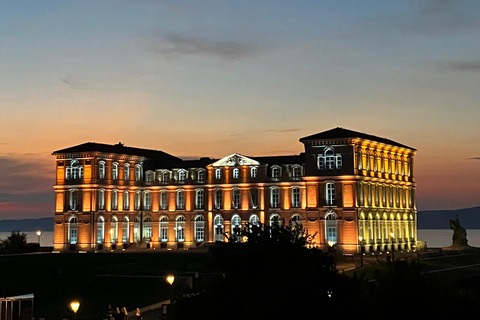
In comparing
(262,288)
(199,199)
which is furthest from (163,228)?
(262,288)

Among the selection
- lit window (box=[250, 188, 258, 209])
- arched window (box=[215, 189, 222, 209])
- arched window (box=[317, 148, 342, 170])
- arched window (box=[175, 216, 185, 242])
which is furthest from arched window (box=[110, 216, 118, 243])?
arched window (box=[317, 148, 342, 170])

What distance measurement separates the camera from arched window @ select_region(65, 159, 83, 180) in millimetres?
97312

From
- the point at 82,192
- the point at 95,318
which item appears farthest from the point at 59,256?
the point at 95,318

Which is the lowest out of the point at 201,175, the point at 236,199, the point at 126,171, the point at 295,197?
the point at 295,197

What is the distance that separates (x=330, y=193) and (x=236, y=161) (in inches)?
536

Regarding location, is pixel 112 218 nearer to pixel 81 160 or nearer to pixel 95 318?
pixel 81 160

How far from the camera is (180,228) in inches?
3954

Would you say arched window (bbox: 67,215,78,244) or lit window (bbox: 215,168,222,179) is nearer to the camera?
arched window (bbox: 67,215,78,244)

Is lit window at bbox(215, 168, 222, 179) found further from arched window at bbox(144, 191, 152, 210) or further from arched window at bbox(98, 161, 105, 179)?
arched window at bbox(98, 161, 105, 179)

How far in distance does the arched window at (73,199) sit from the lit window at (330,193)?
1176 inches

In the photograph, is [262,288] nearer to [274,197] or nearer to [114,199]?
[274,197]

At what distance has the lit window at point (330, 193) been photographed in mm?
87812

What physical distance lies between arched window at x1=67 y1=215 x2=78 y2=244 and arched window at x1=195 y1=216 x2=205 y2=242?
14.1 m

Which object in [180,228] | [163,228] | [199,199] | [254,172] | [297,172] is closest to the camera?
[297,172]
